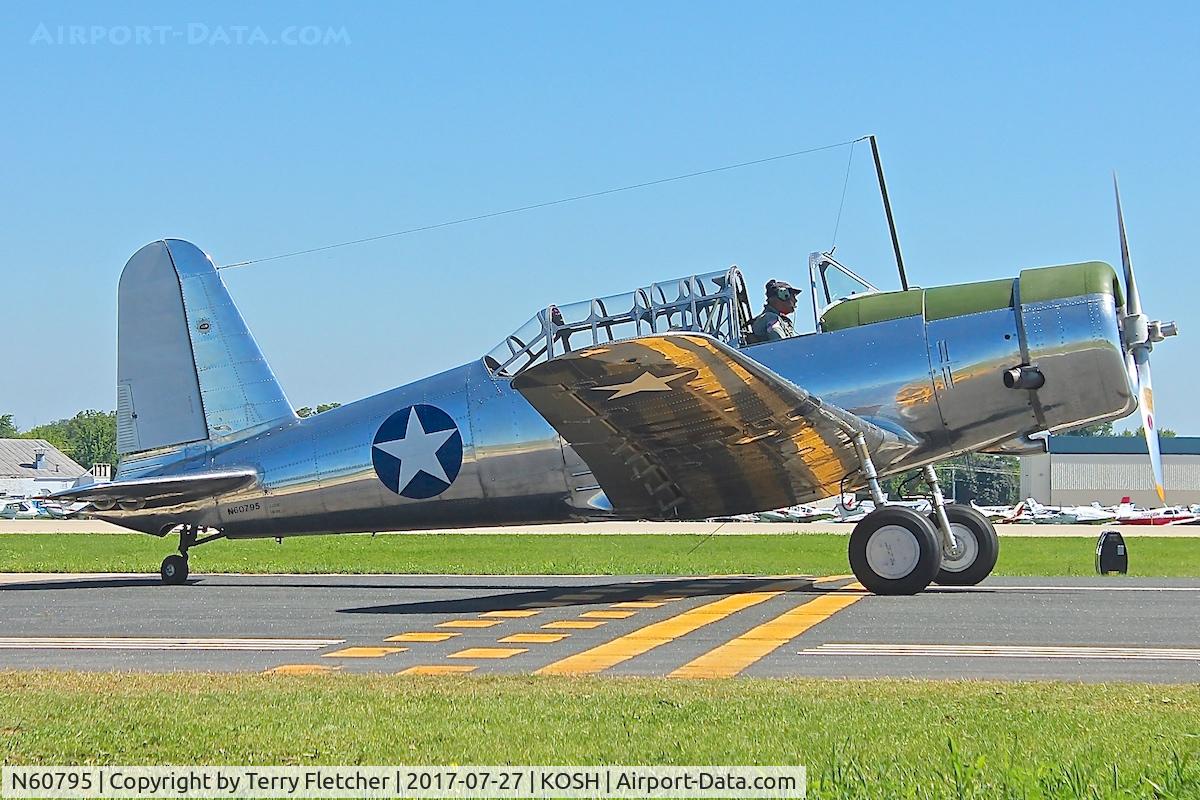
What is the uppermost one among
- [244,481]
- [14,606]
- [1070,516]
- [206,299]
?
[206,299]

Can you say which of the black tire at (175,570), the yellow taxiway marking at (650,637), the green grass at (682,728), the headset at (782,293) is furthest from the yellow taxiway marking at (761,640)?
the black tire at (175,570)

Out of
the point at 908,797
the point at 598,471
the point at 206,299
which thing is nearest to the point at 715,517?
the point at 598,471

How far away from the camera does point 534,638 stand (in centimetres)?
998

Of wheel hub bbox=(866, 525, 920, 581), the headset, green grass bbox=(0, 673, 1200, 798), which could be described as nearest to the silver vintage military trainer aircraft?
wheel hub bbox=(866, 525, 920, 581)

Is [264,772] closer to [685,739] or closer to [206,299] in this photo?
[685,739]

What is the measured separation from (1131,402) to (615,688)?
7.70 m

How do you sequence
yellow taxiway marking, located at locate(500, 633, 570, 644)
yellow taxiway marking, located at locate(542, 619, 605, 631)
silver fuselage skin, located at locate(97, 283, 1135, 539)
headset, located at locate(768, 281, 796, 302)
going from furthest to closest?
1. headset, located at locate(768, 281, 796, 302)
2. silver fuselage skin, located at locate(97, 283, 1135, 539)
3. yellow taxiway marking, located at locate(542, 619, 605, 631)
4. yellow taxiway marking, located at locate(500, 633, 570, 644)

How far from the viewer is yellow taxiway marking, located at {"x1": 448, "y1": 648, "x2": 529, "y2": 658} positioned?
29.5 feet

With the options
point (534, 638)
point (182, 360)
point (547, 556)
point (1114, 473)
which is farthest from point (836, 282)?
point (1114, 473)

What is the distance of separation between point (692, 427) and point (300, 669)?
5217mm

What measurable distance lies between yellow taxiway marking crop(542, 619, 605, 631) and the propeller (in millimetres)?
5805

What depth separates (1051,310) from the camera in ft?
41.6

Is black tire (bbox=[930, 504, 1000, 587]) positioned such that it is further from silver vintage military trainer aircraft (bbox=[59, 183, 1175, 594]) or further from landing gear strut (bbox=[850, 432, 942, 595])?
landing gear strut (bbox=[850, 432, 942, 595])
